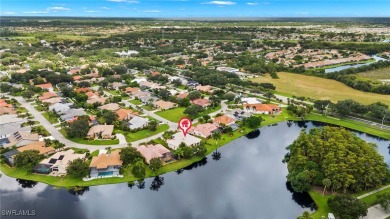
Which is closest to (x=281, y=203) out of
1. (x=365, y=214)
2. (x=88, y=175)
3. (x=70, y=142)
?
(x=365, y=214)

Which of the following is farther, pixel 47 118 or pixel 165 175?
Answer: pixel 47 118

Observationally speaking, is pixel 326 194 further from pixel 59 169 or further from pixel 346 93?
pixel 346 93

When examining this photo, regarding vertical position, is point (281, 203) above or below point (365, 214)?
below

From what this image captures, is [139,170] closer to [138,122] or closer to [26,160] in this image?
[26,160]

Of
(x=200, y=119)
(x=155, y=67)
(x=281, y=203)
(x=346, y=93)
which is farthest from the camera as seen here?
(x=155, y=67)

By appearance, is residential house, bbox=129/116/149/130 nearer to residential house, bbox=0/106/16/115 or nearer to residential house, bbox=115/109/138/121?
residential house, bbox=115/109/138/121

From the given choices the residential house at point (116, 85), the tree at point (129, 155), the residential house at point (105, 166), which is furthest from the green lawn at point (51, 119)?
the residential house at point (116, 85)

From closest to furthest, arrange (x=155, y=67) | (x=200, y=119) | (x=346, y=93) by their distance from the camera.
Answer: (x=200, y=119) → (x=346, y=93) → (x=155, y=67)

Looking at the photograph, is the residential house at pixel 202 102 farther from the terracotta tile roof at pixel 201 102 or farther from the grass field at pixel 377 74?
the grass field at pixel 377 74
